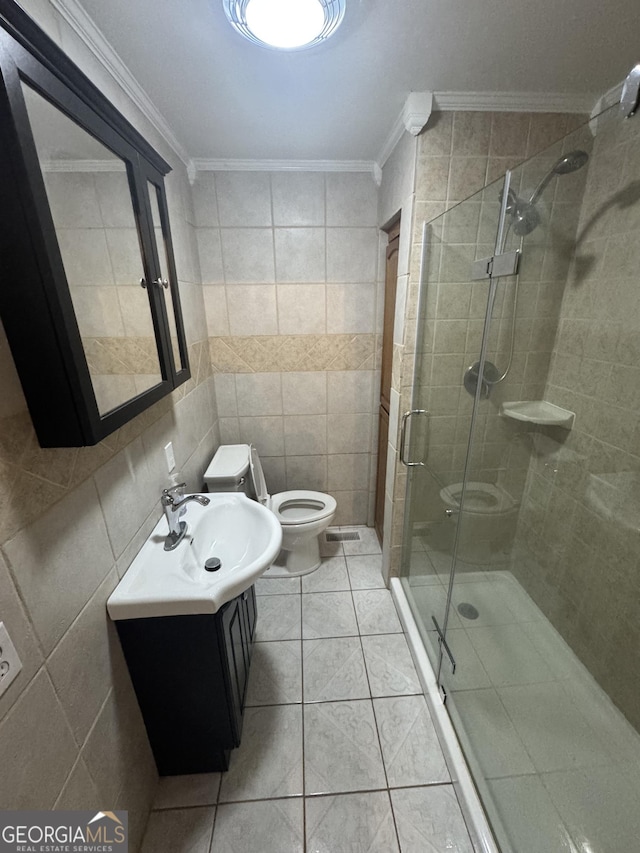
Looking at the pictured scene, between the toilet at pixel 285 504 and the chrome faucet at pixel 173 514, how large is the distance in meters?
0.47

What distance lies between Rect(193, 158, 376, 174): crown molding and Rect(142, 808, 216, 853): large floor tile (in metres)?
2.75

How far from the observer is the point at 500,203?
115cm

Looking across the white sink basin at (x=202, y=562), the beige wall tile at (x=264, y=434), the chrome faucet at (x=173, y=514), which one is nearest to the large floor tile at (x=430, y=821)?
the white sink basin at (x=202, y=562)

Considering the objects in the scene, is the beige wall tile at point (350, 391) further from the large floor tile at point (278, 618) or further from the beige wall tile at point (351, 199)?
the large floor tile at point (278, 618)

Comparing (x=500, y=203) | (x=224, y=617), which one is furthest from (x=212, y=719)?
(x=500, y=203)

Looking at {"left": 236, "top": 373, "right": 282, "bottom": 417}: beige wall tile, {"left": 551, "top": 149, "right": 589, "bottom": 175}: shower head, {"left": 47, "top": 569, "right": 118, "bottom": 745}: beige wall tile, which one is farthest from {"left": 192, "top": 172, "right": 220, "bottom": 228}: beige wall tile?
{"left": 47, "top": 569, "right": 118, "bottom": 745}: beige wall tile

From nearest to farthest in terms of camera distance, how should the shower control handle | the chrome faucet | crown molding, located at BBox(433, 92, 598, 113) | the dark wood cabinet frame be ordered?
the dark wood cabinet frame, the chrome faucet, crown molding, located at BBox(433, 92, 598, 113), the shower control handle

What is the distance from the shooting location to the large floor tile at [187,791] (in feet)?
3.52

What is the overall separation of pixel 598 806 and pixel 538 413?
1317 millimetres

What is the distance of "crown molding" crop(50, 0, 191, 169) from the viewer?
2.66ft

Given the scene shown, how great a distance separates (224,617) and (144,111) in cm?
184

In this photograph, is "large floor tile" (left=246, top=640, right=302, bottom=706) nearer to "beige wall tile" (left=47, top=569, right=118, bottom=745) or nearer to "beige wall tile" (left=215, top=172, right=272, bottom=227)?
"beige wall tile" (left=47, top=569, right=118, bottom=745)

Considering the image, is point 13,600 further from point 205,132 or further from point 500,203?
point 205,132

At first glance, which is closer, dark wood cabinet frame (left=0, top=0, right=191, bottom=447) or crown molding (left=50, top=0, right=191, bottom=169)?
dark wood cabinet frame (left=0, top=0, right=191, bottom=447)
